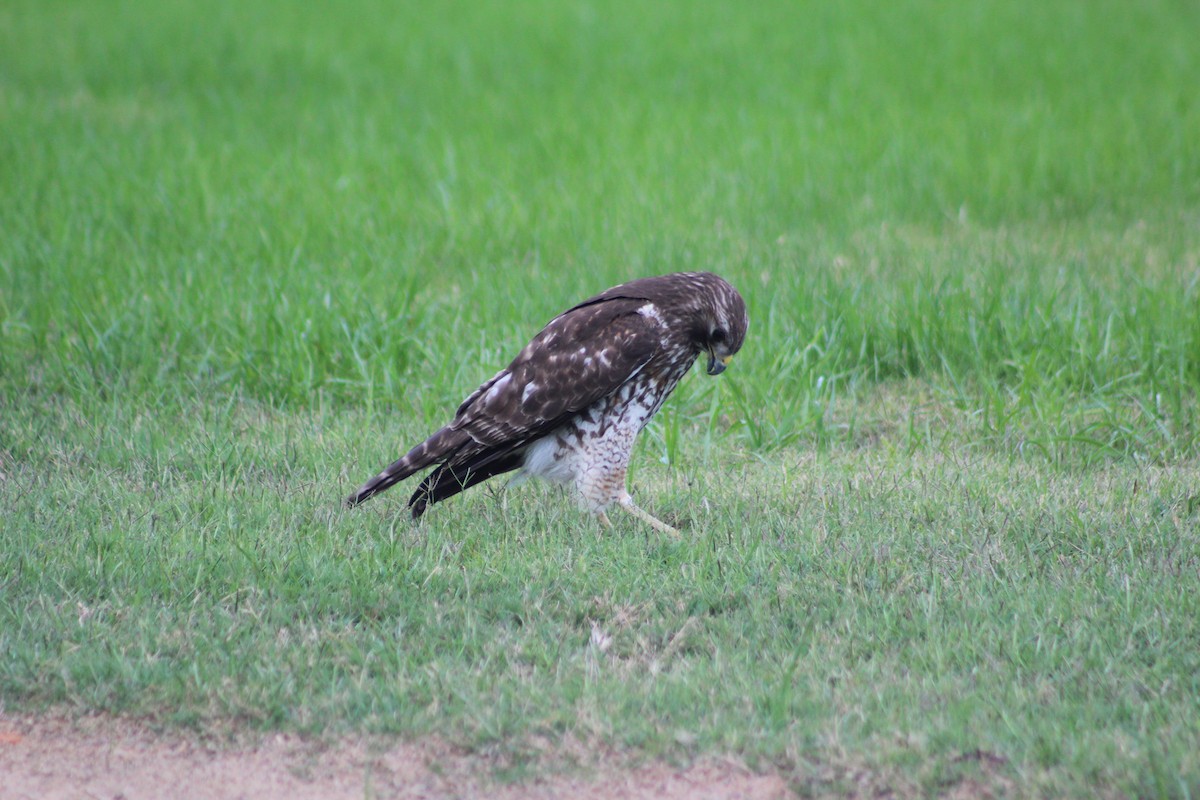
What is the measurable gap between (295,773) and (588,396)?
1827 millimetres

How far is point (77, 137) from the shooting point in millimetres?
10844

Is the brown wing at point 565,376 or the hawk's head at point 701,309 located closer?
the brown wing at point 565,376

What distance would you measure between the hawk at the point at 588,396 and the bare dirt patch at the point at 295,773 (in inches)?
55.4

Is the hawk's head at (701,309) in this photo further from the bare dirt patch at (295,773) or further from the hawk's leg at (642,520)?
the bare dirt patch at (295,773)

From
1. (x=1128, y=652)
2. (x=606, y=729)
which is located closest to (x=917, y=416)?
(x=1128, y=652)

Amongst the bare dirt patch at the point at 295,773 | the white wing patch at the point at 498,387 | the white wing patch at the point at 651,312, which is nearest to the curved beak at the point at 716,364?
the white wing patch at the point at 651,312

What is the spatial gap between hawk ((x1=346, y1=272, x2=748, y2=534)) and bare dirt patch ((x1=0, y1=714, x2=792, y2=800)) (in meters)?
1.41

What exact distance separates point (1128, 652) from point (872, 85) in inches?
355

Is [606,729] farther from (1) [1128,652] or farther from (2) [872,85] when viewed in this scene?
(2) [872,85]

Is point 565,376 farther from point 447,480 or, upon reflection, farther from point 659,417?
point 659,417

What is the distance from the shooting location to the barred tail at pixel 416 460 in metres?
4.63

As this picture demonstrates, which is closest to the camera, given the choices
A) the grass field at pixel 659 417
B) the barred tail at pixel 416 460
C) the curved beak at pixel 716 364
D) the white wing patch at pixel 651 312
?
the grass field at pixel 659 417

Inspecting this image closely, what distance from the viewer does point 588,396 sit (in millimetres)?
4660

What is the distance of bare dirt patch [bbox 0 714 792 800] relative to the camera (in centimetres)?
317
